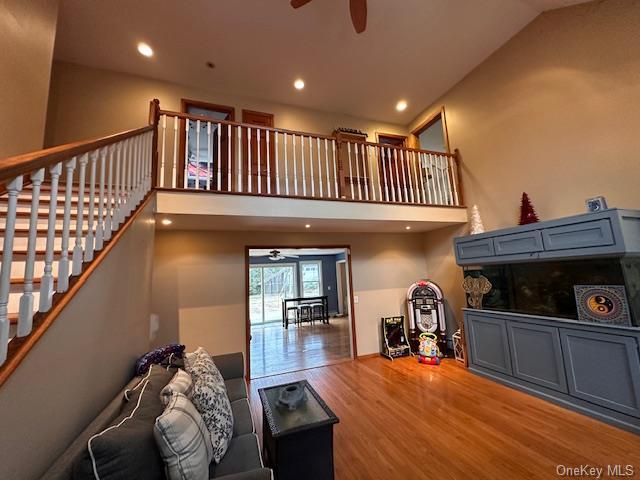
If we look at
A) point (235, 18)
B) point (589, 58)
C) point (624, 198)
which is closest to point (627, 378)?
point (624, 198)

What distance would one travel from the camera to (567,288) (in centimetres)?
295

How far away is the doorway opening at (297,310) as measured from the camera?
194 inches

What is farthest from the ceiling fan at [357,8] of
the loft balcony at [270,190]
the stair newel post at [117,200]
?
the stair newel post at [117,200]

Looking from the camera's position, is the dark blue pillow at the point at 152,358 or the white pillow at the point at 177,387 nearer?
the white pillow at the point at 177,387

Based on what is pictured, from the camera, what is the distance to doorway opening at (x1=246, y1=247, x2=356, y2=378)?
493cm

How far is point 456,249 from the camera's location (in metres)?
4.05

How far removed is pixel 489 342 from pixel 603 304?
53.9 inches

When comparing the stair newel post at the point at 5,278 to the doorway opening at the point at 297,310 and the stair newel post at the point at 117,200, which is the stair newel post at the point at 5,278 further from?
the doorway opening at the point at 297,310

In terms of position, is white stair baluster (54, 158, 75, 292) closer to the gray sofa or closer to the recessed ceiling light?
the gray sofa

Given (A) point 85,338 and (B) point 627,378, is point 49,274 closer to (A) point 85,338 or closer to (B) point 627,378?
(A) point 85,338

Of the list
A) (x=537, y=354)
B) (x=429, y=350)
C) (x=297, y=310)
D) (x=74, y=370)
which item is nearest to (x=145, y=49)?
(x=74, y=370)

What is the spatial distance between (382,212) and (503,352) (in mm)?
2423

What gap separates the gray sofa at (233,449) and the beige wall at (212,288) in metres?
1.59

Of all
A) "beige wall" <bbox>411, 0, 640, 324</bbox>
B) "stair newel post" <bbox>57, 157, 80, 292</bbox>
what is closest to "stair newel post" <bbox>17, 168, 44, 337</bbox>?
"stair newel post" <bbox>57, 157, 80, 292</bbox>
